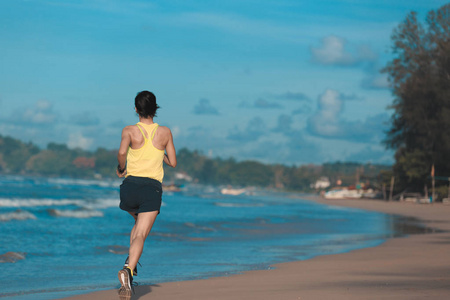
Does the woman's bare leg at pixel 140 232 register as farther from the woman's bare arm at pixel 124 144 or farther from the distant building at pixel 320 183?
the distant building at pixel 320 183

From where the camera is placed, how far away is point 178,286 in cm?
629

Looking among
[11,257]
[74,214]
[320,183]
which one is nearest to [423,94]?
[74,214]

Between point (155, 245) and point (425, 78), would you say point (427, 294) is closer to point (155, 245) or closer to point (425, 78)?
point (155, 245)

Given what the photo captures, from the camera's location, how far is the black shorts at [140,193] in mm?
5062

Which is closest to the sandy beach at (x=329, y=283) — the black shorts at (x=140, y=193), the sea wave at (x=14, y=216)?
the black shorts at (x=140, y=193)

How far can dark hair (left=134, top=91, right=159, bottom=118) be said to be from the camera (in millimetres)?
5156

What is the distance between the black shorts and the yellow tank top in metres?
0.05

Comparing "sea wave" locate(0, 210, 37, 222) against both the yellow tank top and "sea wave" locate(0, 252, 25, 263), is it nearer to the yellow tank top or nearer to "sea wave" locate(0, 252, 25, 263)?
"sea wave" locate(0, 252, 25, 263)

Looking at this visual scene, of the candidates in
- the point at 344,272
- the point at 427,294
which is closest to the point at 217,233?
the point at 344,272

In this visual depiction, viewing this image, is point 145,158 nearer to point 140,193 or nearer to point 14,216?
point 140,193

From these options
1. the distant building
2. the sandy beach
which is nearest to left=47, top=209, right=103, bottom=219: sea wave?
the sandy beach

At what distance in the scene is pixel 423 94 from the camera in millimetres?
41094

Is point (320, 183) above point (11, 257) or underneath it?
above

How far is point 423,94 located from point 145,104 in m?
38.9
